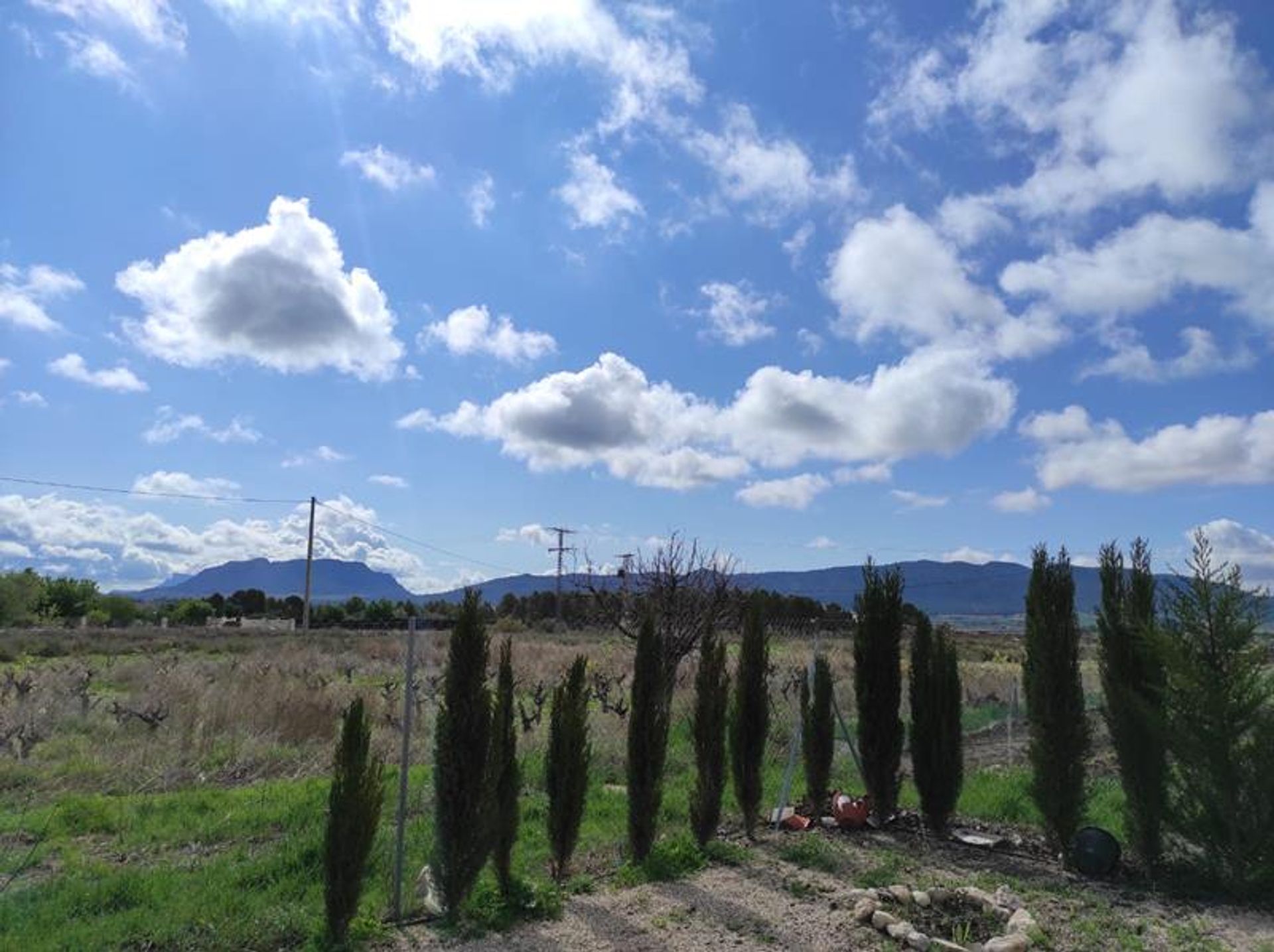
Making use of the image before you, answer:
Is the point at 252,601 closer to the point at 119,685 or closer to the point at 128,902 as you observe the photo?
the point at 119,685

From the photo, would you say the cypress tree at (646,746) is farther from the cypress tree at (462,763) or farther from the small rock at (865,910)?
the small rock at (865,910)

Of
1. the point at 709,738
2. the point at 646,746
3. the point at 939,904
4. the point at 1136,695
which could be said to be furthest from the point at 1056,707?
the point at 646,746

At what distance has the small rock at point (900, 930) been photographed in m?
5.39

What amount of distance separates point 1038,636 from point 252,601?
80.3 meters

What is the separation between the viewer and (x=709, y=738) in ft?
25.5

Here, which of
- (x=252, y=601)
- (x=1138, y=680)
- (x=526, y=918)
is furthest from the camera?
(x=252, y=601)

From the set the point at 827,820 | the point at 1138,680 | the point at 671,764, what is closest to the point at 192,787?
the point at 671,764

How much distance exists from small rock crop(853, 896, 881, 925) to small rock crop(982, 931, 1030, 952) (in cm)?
70

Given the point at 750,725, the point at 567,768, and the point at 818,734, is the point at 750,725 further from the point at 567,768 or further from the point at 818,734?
the point at 567,768

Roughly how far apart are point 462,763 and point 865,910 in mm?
2754

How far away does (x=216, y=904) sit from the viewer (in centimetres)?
580

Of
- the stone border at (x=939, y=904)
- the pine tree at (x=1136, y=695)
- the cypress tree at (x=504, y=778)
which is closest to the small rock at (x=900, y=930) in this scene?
the stone border at (x=939, y=904)

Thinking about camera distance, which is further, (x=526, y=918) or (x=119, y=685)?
(x=119, y=685)

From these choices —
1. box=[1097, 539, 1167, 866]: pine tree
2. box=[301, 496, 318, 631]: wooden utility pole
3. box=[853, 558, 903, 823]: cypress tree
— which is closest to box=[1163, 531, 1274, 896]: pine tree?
box=[1097, 539, 1167, 866]: pine tree
